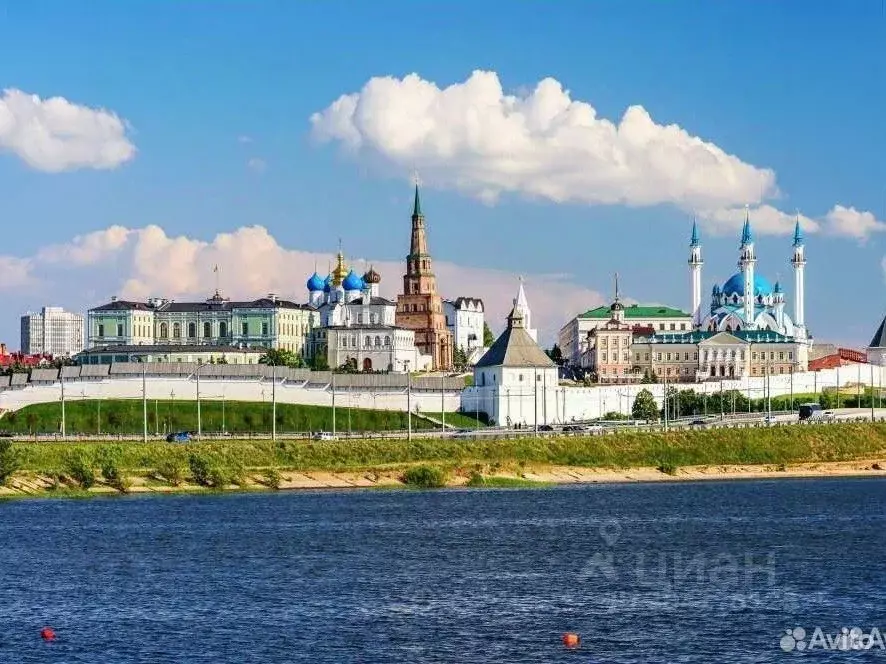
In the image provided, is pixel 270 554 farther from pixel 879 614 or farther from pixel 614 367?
pixel 614 367

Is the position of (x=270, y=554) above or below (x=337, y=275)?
below

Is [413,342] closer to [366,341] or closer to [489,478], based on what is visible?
[366,341]

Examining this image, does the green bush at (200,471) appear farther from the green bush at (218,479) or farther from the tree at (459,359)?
the tree at (459,359)

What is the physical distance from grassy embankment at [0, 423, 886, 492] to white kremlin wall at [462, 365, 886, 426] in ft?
49.8

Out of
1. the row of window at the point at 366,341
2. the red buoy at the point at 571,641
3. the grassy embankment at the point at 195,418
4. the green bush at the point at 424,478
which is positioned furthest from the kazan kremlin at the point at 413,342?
the red buoy at the point at 571,641

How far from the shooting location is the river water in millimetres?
38781

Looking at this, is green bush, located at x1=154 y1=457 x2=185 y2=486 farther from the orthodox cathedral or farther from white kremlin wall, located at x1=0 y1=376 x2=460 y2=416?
the orthodox cathedral

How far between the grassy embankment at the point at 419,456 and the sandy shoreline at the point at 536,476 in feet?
0.83

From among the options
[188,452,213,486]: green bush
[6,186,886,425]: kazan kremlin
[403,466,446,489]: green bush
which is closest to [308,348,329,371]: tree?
[6,186,886,425]: kazan kremlin

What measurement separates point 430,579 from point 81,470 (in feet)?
116

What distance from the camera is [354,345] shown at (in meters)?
176

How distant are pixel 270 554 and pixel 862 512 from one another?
2930cm

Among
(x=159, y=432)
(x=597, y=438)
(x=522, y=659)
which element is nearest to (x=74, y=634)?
(x=522, y=659)

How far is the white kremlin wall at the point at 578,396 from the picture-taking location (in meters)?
124
